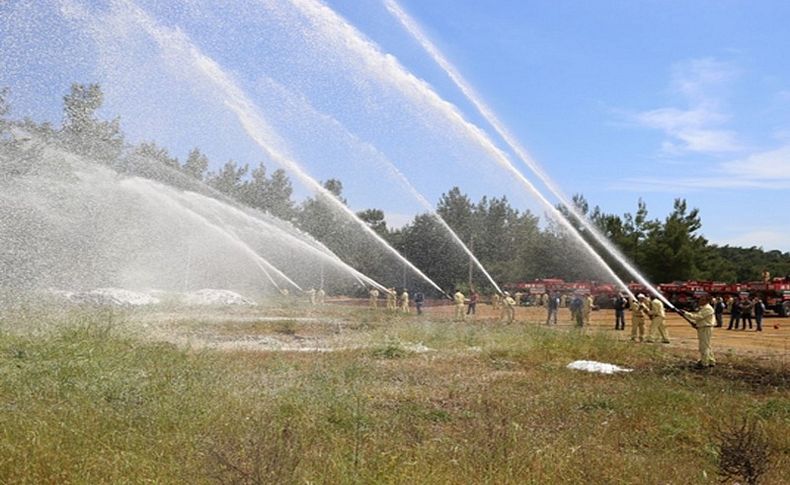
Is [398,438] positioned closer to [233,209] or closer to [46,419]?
[46,419]

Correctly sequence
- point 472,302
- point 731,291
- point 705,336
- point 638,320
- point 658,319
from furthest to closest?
1. point 731,291
2. point 472,302
3. point 638,320
4. point 658,319
5. point 705,336

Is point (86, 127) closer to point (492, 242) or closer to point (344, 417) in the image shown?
point (344, 417)

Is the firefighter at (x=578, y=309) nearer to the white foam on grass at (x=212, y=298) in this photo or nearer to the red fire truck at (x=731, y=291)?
the red fire truck at (x=731, y=291)

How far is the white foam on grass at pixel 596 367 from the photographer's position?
564 inches

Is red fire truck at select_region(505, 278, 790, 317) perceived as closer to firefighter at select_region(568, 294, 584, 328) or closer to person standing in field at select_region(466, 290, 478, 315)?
person standing in field at select_region(466, 290, 478, 315)

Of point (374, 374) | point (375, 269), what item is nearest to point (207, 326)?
point (374, 374)

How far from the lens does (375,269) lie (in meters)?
62.2

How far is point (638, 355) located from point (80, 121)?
22575 millimetres

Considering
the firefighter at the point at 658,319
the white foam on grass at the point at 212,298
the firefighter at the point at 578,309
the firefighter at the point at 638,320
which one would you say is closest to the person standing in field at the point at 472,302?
the firefighter at the point at 578,309

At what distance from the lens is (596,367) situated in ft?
48.1

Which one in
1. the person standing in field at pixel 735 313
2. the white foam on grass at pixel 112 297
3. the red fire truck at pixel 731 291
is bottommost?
the white foam on grass at pixel 112 297

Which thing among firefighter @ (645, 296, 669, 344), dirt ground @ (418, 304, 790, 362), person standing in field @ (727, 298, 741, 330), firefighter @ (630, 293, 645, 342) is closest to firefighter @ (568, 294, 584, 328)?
dirt ground @ (418, 304, 790, 362)

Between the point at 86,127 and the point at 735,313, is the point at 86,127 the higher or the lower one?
the higher one

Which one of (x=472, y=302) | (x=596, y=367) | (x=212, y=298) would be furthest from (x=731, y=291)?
(x=212, y=298)
